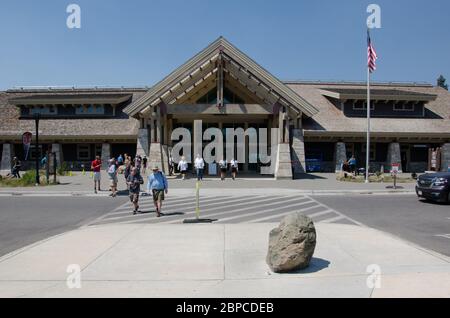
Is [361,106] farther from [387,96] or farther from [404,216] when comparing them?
[404,216]

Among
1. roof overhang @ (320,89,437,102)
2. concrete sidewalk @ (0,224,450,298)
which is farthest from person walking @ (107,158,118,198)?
roof overhang @ (320,89,437,102)

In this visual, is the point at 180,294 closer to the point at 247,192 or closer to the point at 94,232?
the point at 94,232

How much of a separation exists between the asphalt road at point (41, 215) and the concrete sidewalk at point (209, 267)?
930mm

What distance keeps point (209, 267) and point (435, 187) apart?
1185 centimetres

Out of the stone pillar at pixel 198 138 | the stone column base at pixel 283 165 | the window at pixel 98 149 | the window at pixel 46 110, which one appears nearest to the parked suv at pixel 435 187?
the stone column base at pixel 283 165

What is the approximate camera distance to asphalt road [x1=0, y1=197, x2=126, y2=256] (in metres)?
9.17

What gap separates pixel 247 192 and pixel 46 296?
13.4m

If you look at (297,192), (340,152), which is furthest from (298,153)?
(297,192)

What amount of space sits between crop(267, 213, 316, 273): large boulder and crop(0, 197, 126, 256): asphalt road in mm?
5712

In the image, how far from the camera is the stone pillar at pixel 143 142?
2742 cm

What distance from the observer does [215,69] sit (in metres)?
24.9

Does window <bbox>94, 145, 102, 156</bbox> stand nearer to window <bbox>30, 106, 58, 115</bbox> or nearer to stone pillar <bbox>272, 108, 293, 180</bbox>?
window <bbox>30, 106, 58, 115</bbox>

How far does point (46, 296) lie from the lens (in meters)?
5.18
